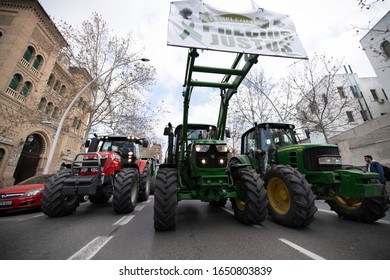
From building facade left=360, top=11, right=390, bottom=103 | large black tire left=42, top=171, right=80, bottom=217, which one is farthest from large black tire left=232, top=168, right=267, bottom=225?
building facade left=360, top=11, right=390, bottom=103

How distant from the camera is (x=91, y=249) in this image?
2.54 m

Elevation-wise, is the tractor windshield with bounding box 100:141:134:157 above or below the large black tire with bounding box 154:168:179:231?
above

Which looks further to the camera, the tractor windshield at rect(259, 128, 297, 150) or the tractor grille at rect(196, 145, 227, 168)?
the tractor windshield at rect(259, 128, 297, 150)

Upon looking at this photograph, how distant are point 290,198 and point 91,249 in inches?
147

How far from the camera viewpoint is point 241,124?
20.3 metres

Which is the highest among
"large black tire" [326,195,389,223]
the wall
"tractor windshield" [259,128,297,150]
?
the wall

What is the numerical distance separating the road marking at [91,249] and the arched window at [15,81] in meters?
15.7

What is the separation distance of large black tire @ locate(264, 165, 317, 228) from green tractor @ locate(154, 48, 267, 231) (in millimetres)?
523

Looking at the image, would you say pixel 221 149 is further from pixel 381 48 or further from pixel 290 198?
pixel 381 48

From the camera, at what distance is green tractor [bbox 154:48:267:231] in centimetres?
324

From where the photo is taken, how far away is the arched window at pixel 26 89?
42.4ft

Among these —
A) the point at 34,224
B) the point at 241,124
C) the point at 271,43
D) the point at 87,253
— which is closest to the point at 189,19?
the point at 271,43

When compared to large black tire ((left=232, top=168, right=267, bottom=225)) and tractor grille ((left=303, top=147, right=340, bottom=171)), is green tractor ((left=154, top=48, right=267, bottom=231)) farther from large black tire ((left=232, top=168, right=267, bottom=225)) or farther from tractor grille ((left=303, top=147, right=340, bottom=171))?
tractor grille ((left=303, top=147, right=340, bottom=171))
